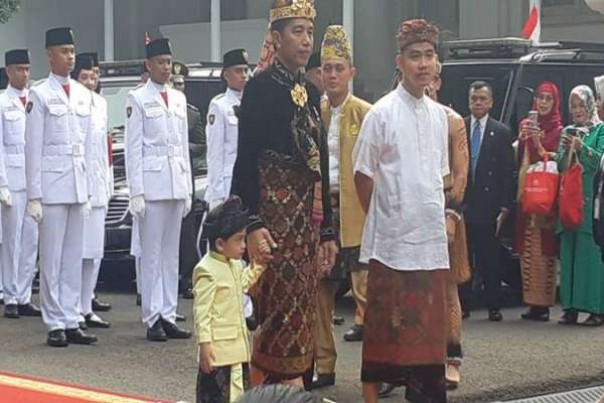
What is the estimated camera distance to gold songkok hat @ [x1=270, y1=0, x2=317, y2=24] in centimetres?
625

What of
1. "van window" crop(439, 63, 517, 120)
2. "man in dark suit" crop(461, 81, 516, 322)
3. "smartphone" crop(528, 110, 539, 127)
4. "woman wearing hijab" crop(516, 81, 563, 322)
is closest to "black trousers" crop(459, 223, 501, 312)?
"man in dark suit" crop(461, 81, 516, 322)

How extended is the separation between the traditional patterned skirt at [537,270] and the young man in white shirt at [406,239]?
3.98m

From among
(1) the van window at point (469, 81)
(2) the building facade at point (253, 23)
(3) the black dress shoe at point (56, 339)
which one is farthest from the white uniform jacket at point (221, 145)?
(2) the building facade at point (253, 23)

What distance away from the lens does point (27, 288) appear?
10555 millimetres

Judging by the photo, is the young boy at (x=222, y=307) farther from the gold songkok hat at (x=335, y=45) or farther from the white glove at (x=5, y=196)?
the white glove at (x=5, y=196)

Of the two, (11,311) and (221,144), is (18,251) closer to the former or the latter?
(11,311)

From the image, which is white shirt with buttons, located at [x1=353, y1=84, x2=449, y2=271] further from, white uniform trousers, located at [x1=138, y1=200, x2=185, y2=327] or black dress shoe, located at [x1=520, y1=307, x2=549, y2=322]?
black dress shoe, located at [x1=520, y1=307, x2=549, y2=322]

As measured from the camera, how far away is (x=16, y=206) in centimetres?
1074

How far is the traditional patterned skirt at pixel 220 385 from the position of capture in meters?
5.96

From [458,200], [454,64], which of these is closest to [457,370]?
[458,200]

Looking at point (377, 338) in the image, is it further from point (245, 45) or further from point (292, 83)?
point (245, 45)

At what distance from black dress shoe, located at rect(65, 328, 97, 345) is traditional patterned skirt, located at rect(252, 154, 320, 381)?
9.75 ft

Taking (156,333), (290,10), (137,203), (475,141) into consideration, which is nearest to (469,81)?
(475,141)

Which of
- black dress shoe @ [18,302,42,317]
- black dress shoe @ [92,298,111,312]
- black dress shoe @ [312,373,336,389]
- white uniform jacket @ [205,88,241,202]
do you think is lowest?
black dress shoe @ [92,298,111,312]
